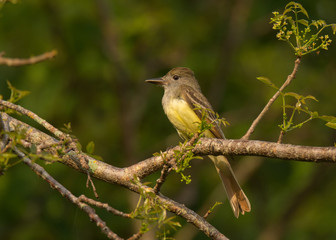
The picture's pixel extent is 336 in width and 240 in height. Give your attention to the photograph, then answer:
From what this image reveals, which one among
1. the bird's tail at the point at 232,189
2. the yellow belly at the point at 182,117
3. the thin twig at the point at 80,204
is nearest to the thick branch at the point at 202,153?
the thin twig at the point at 80,204

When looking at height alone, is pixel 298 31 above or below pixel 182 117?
below

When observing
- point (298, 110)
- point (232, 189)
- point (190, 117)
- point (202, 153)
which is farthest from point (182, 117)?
point (298, 110)

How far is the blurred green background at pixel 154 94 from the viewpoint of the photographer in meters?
8.23

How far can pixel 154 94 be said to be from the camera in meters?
9.41

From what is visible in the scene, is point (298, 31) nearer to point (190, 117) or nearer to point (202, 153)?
point (202, 153)

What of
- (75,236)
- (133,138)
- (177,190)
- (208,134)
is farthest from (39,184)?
(208,134)

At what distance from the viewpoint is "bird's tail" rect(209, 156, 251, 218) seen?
5.36 metres

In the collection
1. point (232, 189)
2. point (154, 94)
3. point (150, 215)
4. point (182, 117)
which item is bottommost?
point (232, 189)

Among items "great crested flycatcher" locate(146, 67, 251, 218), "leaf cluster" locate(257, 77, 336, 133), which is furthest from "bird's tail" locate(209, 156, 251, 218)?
"leaf cluster" locate(257, 77, 336, 133)

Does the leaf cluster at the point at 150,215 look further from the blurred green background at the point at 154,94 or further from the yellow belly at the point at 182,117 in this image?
the blurred green background at the point at 154,94

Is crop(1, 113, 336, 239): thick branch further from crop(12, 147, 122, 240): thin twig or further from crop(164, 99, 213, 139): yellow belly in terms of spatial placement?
crop(164, 99, 213, 139): yellow belly

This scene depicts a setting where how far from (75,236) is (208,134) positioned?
9.70ft

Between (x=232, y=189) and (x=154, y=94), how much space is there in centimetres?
384

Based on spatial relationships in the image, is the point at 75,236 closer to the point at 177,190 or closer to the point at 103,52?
the point at 177,190
